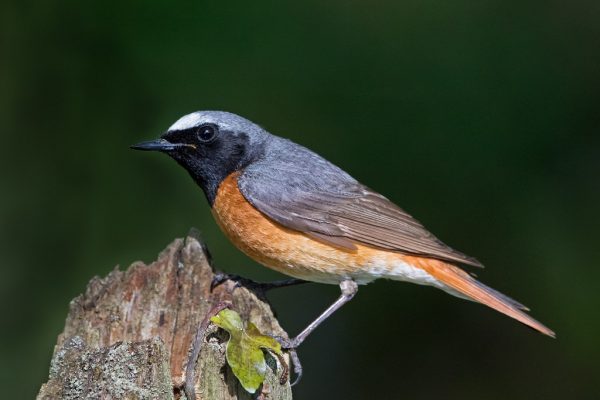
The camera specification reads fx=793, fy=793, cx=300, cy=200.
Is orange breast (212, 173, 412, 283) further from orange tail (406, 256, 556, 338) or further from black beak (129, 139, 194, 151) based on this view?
black beak (129, 139, 194, 151)

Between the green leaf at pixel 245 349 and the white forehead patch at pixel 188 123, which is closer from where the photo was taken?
the green leaf at pixel 245 349

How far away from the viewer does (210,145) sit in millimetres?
5496

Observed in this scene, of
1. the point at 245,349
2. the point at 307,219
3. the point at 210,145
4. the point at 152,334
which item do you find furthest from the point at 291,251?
the point at 245,349

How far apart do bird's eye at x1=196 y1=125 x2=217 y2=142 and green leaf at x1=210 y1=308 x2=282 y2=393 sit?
182cm

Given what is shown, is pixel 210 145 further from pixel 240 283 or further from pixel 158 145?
pixel 240 283

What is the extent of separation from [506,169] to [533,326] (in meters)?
1.77

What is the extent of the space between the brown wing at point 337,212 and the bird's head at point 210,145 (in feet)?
0.70

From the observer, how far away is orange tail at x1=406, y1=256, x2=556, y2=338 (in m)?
5.05

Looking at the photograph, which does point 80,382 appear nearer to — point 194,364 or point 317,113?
point 194,364

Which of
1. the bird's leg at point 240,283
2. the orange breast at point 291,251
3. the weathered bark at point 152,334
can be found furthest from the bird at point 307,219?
the weathered bark at point 152,334

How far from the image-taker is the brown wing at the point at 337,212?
5.19 m

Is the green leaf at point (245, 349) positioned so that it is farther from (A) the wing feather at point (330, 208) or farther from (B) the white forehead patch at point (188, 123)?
(B) the white forehead patch at point (188, 123)

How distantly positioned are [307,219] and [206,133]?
0.94m

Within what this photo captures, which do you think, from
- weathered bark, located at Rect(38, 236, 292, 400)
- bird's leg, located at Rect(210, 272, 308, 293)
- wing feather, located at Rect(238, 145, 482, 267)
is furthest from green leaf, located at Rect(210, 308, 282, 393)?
wing feather, located at Rect(238, 145, 482, 267)
